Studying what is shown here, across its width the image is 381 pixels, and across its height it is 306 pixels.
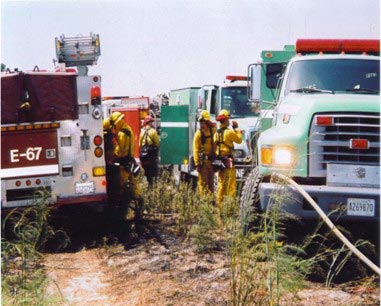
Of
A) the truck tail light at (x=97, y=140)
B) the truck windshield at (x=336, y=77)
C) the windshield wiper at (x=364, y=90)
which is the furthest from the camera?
the truck tail light at (x=97, y=140)

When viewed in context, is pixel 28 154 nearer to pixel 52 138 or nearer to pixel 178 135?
pixel 52 138

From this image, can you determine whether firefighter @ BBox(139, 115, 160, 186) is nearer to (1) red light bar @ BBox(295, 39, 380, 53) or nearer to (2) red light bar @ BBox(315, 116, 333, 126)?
(1) red light bar @ BBox(295, 39, 380, 53)

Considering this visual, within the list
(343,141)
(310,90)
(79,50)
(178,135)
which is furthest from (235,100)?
(343,141)

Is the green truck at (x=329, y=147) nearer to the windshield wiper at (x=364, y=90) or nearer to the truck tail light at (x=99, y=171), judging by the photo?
the windshield wiper at (x=364, y=90)

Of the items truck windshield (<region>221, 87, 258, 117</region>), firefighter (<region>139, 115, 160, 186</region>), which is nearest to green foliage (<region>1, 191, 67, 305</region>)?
firefighter (<region>139, 115, 160, 186</region>)

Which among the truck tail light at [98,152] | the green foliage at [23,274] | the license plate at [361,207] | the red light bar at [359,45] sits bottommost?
the green foliage at [23,274]

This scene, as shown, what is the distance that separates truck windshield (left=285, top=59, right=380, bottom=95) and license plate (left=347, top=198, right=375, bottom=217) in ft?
5.36

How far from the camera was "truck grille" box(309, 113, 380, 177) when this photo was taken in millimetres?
5852

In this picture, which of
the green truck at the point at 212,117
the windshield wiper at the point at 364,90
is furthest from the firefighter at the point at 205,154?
the windshield wiper at the point at 364,90

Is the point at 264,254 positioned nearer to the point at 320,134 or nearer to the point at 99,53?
the point at 320,134

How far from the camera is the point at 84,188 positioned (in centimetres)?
809

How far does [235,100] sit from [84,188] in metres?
4.80

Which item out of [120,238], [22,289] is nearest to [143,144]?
[120,238]

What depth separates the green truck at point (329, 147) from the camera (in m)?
5.64
